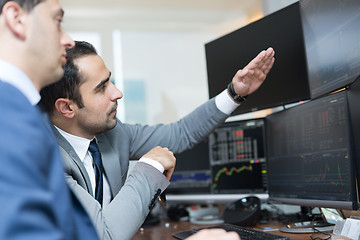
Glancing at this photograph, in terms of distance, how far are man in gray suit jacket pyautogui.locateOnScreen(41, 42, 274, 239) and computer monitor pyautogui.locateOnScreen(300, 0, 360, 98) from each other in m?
0.18

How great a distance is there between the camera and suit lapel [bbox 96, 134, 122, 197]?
1551mm

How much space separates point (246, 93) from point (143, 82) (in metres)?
1.71

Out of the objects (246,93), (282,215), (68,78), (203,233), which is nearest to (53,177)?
(203,233)

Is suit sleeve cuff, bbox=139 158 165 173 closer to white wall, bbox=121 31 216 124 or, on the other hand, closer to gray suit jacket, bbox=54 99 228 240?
gray suit jacket, bbox=54 99 228 240

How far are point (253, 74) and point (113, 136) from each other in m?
0.62

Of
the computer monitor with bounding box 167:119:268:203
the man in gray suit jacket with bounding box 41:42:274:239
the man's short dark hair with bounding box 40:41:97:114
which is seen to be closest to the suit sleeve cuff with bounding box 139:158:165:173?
the man in gray suit jacket with bounding box 41:42:274:239

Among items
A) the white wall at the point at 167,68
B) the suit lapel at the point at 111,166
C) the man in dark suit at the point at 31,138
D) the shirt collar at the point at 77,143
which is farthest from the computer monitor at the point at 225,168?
the man in dark suit at the point at 31,138

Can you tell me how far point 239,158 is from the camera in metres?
2.09

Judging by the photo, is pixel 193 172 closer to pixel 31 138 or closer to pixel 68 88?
pixel 68 88

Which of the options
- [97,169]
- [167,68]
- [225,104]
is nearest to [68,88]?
[97,169]

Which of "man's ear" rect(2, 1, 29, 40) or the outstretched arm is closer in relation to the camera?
"man's ear" rect(2, 1, 29, 40)

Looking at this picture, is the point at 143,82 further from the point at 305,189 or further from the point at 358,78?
the point at 358,78

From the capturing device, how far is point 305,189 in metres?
1.57

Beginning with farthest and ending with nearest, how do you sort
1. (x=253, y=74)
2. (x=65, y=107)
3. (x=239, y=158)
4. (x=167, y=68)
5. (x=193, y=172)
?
(x=167, y=68) → (x=193, y=172) → (x=239, y=158) → (x=253, y=74) → (x=65, y=107)
